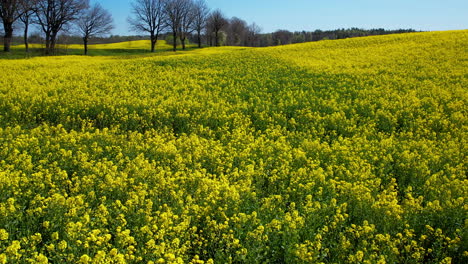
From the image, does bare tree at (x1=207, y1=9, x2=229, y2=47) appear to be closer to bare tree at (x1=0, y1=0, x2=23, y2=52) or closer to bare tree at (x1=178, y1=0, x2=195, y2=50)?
bare tree at (x1=178, y1=0, x2=195, y2=50)

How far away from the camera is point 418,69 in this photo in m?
21.5

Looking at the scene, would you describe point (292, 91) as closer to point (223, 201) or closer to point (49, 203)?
point (223, 201)

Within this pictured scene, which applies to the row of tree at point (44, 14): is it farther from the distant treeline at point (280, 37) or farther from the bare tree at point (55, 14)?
the distant treeline at point (280, 37)

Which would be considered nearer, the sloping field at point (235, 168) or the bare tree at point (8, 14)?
the sloping field at point (235, 168)

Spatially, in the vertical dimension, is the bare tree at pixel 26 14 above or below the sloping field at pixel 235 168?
above

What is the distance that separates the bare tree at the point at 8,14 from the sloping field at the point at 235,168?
3126cm

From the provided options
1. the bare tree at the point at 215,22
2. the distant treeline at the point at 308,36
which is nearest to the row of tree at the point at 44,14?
the bare tree at the point at 215,22

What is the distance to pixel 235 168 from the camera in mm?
7621

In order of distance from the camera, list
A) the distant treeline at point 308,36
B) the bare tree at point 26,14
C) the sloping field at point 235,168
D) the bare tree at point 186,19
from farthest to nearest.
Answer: the distant treeline at point 308,36
the bare tree at point 186,19
the bare tree at point 26,14
the sloping field at point 235,168

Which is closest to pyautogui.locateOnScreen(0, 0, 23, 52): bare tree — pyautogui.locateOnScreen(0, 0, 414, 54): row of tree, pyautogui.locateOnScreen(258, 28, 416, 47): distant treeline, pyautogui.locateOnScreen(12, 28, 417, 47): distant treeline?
pyautogui.locateOnScreen(0, 0, 414, 54): row of tree

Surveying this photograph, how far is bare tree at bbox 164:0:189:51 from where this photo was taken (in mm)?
61594

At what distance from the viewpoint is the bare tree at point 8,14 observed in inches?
1692

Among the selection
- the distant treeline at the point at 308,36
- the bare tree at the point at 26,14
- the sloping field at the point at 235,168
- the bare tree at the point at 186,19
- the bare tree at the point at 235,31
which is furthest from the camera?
the distant treeline at the point at 308,36

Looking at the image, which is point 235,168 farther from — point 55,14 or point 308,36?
point 308,36
